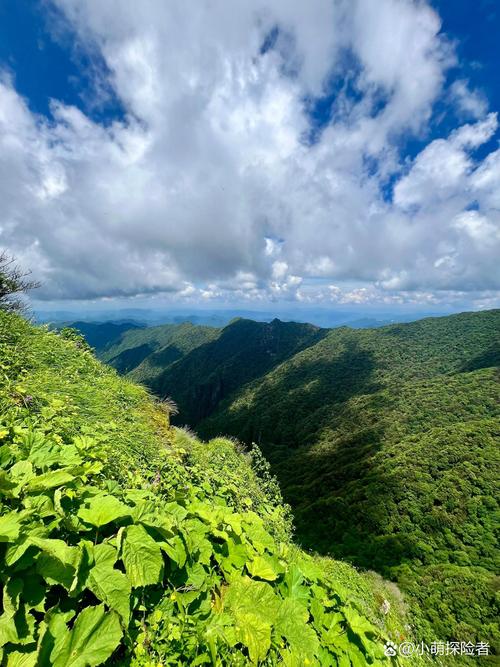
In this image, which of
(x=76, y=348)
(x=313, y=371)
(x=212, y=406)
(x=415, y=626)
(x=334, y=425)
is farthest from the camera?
(x=212, y=406)

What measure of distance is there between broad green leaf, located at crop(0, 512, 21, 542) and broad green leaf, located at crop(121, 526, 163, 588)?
2.43 feet

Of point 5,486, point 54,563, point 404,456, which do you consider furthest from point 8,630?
point 404,456

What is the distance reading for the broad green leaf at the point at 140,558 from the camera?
6.93 ft

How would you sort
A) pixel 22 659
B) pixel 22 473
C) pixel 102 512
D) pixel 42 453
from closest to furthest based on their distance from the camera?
pixel 22 659, pixel 102 512, pixel 22 473, pixel 42 453

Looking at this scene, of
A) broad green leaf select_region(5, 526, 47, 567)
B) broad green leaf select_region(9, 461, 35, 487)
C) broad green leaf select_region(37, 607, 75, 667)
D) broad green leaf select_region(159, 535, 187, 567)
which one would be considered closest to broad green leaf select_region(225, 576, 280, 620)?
broad green leaf select_region(159, 535, 187, 567)

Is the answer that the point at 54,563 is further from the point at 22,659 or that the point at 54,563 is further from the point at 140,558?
the point at 140,558

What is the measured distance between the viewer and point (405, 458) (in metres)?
78.4

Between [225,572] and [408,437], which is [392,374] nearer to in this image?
[408,437]

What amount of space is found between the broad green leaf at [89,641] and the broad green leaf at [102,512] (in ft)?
1.65

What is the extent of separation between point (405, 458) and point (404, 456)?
40.8 inches

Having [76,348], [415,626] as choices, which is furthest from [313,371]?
[76,348]

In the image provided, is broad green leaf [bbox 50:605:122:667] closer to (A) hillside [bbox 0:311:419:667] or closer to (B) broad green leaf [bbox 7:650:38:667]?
(A) hillside [bbox 0:311:419:667]

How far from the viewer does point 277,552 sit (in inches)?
147

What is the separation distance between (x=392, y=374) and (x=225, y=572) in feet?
554
